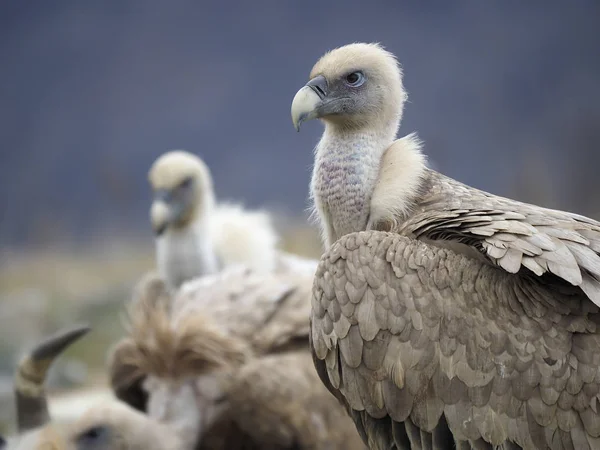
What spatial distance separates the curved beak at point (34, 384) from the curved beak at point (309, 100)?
6.29 ft

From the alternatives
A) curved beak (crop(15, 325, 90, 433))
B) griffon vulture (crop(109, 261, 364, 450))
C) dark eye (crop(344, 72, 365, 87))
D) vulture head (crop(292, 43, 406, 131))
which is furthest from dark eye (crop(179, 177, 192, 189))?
Result: dark eye (crop(344, 72, 365, 87))

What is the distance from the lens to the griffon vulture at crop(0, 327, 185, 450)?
419 cm

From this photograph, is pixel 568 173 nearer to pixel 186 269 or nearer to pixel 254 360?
pixel 186 269

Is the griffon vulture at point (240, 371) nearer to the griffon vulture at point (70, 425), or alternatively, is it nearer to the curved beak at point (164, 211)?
the griffon vulture at point (70, 425)

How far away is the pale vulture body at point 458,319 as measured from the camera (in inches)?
102

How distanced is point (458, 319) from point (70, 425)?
236 cm

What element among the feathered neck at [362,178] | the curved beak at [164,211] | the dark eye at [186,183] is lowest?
the curved beak at [164,211]

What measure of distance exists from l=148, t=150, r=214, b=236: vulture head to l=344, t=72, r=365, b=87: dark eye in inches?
149

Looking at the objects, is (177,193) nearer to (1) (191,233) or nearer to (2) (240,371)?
(1) (191,233)

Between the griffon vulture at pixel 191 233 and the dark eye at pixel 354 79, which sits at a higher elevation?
the dark eye at pixel 354 79

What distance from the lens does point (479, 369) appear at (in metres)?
2.66

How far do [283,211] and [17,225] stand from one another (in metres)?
4.34

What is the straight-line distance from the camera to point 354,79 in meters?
3.34

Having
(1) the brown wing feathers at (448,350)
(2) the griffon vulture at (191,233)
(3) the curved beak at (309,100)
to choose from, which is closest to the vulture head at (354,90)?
(3) the curved beak at (309,100)
